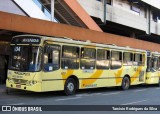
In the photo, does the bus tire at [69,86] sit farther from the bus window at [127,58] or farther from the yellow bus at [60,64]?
the bus window at [127,58]

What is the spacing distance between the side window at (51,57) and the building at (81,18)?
4790 mm

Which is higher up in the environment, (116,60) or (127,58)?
(127,58)

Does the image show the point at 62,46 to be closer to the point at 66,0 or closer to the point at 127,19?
the point at 66,0

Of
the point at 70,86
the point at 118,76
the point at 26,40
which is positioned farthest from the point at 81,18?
the point at 26,40

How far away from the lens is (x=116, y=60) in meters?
21.8

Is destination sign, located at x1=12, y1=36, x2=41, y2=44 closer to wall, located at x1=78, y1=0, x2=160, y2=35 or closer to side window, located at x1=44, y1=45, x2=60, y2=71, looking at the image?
side window, located at x1=44, y1=45, x2=60, y2=71

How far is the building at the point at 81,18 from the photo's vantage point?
22031 mm

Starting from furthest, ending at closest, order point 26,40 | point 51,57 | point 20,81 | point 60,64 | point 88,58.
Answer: point 88,58
point 60,64
point 51,57
point 26,40
point 20,81

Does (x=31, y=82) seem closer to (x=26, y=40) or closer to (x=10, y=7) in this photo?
(x=26, y=40)

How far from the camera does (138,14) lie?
49.1 m

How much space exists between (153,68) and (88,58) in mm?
9244

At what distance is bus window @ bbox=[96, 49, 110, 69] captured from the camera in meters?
20.0


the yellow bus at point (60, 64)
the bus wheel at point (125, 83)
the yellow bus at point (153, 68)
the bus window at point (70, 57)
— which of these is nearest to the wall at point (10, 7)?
the yellow bus at point (60, 64)

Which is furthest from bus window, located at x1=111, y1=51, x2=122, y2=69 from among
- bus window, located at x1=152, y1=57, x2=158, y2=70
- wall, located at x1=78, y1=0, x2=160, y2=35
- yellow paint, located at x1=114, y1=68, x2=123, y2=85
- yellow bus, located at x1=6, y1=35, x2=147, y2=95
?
wall, located at x1=78, y1=0, x2=160, y2=35
